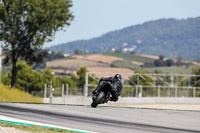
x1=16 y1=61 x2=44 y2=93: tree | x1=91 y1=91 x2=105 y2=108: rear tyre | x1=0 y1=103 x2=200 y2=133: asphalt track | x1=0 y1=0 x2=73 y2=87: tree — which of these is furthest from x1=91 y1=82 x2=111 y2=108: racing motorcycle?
x1=16 y1=61 x2=44 y2=93: tree

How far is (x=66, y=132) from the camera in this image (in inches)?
500

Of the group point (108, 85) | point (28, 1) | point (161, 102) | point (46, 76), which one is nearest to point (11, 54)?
point (28, 1)

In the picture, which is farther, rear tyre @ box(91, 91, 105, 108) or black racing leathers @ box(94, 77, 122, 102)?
black racing leathers @ box(94, 77, 122, 102)

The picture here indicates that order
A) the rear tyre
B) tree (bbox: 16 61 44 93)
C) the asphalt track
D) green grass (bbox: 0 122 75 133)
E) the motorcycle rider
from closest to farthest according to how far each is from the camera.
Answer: green grass (bbox: 0 122 75 133), the asphalt track, the rear tyre, the motorcycle rider, tree (bbox: 16 61 44 93)

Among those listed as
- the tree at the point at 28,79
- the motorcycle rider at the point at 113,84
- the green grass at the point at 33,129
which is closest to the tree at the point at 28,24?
the motorcycle rider at the point at 113,84

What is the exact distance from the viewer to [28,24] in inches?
1414

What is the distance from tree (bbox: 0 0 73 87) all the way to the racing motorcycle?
722 inches

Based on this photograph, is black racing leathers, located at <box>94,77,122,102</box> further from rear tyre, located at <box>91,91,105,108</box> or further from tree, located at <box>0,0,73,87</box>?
tree, located at <box>0,0,73,87</box>

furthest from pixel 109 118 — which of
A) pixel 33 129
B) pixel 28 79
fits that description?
pixel 28 79

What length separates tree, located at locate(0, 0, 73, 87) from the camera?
35562mm

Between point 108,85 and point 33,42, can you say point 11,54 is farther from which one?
point 108,85

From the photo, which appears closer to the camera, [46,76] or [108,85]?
[108,85]

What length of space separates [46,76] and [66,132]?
91.4 m

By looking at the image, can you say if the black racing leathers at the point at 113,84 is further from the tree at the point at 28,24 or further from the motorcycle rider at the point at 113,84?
the tree at the point at 28,24
